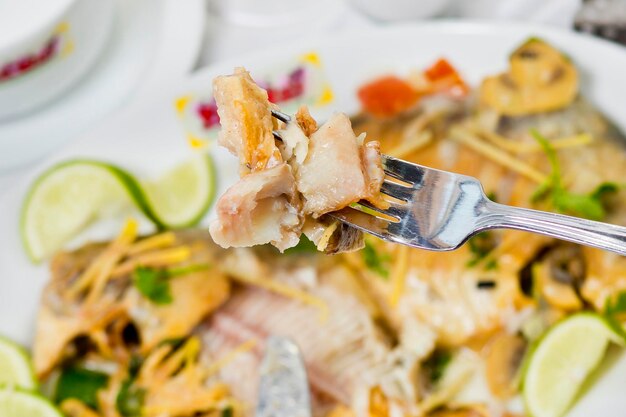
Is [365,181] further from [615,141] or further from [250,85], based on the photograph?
[615,141]

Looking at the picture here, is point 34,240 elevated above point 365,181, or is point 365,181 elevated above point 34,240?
point 365,181

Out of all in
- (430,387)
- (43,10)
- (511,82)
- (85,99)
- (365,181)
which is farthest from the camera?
(85,99)

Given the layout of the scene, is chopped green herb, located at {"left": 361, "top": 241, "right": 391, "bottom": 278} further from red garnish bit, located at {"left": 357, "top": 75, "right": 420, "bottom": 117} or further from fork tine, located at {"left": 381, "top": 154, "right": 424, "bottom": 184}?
fork tine, located at {"left": 381, "top": 154, "right": 424, "bottom": 184}

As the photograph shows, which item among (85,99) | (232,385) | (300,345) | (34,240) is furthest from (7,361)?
(85,99)

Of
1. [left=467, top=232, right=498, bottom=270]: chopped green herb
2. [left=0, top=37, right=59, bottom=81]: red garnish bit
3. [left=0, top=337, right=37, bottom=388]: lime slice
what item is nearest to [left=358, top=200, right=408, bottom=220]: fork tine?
[left=467, top=232, right=498, bottom=270]: chopped green herb

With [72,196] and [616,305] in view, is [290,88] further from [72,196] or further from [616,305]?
[616,305]

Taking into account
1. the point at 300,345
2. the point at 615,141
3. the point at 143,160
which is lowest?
the point at 300,345
